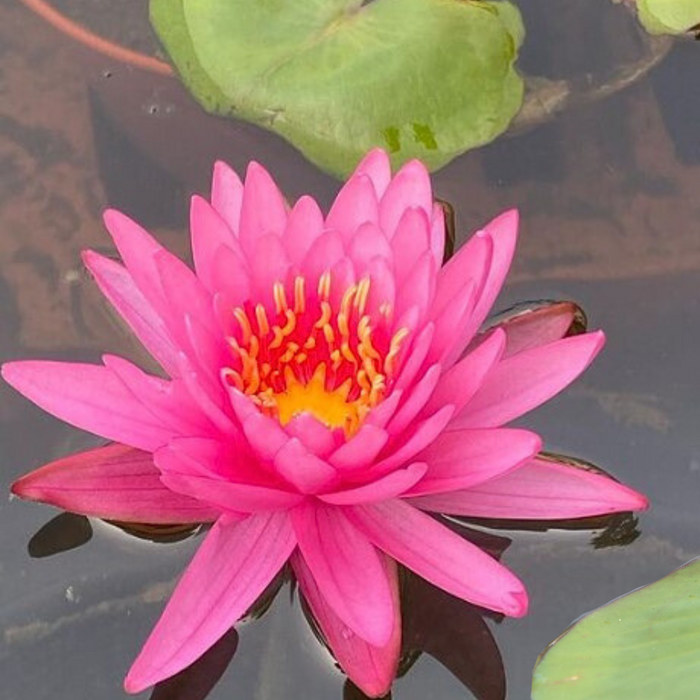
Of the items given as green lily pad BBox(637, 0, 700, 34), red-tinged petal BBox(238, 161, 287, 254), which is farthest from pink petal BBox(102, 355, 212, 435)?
green lily pad BBox(637, 0, 700, 34)

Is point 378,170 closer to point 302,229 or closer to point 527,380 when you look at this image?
point 302,229

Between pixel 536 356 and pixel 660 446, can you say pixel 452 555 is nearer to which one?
pixel 536 356

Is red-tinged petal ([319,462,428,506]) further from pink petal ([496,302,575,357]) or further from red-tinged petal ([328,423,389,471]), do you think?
pink petal ([496,302,575,357])

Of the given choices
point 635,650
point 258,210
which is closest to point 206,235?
point 258,210

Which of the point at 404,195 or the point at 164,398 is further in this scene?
the point at 404,195

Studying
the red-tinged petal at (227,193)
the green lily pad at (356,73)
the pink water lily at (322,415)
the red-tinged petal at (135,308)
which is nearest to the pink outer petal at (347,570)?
the pink water lily at (322,415)

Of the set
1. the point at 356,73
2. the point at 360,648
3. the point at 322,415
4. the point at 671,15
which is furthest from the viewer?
the point at 671,15
